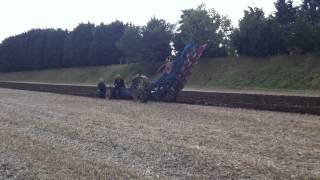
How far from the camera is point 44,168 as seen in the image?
9.73 metres

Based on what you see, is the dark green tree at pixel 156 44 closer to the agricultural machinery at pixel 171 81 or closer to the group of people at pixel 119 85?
the group of people at pixel 119 85

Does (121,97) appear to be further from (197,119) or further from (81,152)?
(81,152)

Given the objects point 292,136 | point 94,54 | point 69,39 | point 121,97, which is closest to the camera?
point 292,136

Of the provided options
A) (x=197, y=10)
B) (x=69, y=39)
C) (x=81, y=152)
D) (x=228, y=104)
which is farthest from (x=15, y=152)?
(x=69, y=39)

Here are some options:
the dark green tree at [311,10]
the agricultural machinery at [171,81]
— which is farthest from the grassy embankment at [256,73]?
the agricultural machinery at [171,81]

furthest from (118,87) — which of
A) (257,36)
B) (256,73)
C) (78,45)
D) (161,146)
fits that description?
(78,45)

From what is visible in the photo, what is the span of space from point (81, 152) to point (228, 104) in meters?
12.9

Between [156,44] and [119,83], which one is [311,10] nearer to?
[156,44]

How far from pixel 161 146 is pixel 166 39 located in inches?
1864

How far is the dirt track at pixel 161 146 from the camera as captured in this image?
→ 31.1ft

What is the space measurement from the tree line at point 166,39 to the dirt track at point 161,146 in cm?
2768

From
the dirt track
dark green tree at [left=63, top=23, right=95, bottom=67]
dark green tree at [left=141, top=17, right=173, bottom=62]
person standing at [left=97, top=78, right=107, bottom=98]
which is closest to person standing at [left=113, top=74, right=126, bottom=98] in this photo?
person standing at [left=97, top=78, right=107, bottom=98]

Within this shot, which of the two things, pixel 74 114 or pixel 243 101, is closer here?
Result: pixel 74 114

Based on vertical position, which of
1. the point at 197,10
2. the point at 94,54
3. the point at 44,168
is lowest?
the point at 44,168
